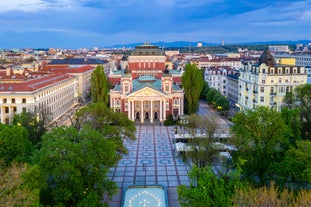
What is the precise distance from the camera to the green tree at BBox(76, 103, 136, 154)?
125ft

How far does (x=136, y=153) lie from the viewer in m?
51.0

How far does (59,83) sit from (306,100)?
162ft

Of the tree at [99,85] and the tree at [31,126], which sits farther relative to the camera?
the tree at [99,85]

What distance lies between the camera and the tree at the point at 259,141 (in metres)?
32.6

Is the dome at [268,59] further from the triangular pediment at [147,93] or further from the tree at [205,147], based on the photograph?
the tree at [205,147]

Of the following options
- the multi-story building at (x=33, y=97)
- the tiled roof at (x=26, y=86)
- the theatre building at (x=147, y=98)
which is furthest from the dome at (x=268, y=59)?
the tiled roof at (x=26, y=86)

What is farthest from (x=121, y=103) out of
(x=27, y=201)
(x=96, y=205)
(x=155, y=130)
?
(x=27, y=201)

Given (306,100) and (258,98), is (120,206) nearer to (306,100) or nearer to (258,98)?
(306,100)

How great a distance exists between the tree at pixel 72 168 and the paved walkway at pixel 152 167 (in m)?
5.98

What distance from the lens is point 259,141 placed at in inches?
1325

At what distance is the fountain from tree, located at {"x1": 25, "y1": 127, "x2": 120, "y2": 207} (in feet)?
14.2

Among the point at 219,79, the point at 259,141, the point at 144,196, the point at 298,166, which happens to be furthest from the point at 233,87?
the point at 298,166

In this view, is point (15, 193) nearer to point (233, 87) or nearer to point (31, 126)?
point (31, 126)

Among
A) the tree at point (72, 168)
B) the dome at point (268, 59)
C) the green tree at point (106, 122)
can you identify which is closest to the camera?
the tree at point (72, 168)
